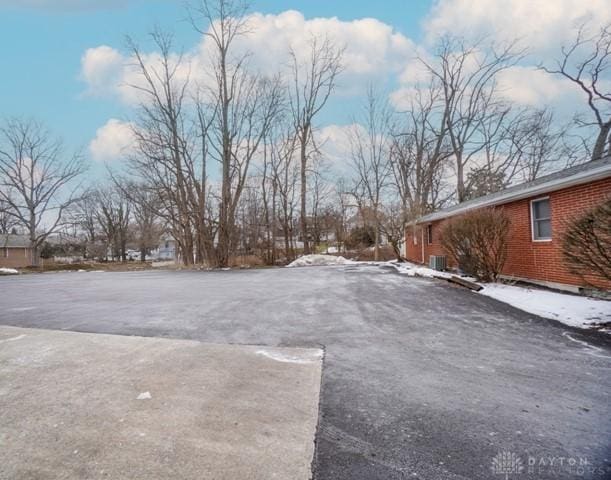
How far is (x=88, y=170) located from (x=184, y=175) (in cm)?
1409

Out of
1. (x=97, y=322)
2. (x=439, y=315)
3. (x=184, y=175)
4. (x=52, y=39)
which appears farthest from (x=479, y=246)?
(x=184, y=175)

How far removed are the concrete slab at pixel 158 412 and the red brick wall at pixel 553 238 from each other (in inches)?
219

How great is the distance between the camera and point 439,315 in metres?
5.86

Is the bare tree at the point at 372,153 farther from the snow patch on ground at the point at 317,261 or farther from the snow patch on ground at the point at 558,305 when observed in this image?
the snow patch on ground at the point at 558,305

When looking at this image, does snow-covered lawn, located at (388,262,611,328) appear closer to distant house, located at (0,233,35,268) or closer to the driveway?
the driveway

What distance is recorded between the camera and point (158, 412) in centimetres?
255

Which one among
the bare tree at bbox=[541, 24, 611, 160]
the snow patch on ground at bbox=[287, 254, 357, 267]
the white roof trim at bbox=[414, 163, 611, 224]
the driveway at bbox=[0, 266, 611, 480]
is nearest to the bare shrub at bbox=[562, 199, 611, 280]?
the driveway at bbox=[0, 266, 611, 480]

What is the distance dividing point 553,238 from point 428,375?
680cm

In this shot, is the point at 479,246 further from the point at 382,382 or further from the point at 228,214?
the point at 228,214

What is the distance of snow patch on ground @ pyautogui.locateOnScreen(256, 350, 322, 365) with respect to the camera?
372cm

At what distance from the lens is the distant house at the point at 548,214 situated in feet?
22.8

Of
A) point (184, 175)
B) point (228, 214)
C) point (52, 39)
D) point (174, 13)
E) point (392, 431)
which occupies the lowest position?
point (392, 431)

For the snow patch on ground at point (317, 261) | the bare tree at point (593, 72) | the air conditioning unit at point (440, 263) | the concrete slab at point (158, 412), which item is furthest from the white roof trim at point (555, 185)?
the bare tree at point (593, 72)

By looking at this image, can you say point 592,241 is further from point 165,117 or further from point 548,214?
point 165,117
